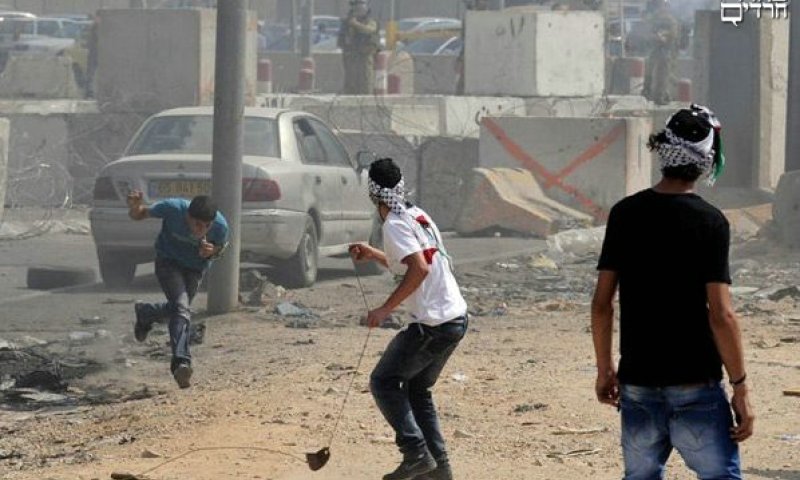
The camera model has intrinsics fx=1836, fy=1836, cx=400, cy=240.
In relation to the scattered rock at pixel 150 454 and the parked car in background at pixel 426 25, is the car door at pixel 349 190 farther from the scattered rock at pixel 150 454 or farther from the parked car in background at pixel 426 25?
the parked car in background at pixel 426 25

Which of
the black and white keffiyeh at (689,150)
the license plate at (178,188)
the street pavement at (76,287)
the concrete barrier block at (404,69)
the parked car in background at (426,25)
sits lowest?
the street pavement at (76,287)

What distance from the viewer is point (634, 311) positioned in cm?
541

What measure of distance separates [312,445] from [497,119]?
1422 centimetres

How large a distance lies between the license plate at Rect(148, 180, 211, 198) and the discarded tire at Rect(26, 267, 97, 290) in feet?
4.45

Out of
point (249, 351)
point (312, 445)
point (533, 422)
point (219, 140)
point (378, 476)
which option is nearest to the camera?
point (378, 476)

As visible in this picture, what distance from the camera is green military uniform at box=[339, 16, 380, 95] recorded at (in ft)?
102

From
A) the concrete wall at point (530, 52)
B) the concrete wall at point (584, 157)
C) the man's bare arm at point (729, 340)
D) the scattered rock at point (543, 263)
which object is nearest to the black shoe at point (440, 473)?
the man's bare arm at point (729, 340)

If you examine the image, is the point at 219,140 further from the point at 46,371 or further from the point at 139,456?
the point at 139,456

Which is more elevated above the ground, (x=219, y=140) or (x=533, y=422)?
(x=219, y=140)

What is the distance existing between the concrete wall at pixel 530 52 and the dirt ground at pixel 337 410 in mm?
14981

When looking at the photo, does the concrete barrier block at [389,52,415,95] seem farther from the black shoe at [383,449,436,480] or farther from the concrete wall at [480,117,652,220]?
the black shoe at [383,449,436,480]

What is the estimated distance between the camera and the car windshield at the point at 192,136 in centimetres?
1542

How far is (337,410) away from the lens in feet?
29.3

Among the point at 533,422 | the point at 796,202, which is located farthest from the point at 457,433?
the point at 796,202
